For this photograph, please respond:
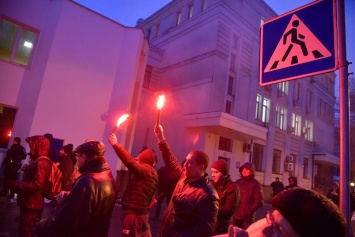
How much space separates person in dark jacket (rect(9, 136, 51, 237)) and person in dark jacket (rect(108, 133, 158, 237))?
129 cm

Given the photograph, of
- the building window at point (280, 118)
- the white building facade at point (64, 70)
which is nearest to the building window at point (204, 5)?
the white building facade at point (64, 70)

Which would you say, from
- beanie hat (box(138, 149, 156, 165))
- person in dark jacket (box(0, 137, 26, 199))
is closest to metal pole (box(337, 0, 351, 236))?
beanie hat (box(138, 149, 156, 165))

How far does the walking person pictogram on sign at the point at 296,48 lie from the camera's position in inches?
101

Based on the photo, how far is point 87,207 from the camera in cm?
255

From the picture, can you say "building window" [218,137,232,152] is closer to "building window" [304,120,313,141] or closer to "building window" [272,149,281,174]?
"building window" [272,149,281,174]

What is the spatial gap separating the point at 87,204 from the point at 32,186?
6.60ft

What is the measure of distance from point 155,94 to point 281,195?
19.0m

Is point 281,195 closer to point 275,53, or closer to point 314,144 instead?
point 275,53

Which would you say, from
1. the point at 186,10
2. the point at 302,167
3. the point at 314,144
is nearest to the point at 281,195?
the point at 186,10

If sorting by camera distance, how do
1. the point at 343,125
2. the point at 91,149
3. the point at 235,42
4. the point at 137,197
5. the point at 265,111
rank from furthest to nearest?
the point at 265,111
the point at 235,42
the point at 137,197
the point at 91,149
the point at 343,125

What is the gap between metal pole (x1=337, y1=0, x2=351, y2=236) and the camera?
204 centimetres

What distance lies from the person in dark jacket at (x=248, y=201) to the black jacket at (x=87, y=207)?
3.47m

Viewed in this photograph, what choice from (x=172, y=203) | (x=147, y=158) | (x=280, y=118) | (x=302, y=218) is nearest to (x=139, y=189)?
(x=147, y=158)

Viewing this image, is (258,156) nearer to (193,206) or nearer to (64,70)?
(64,70)
